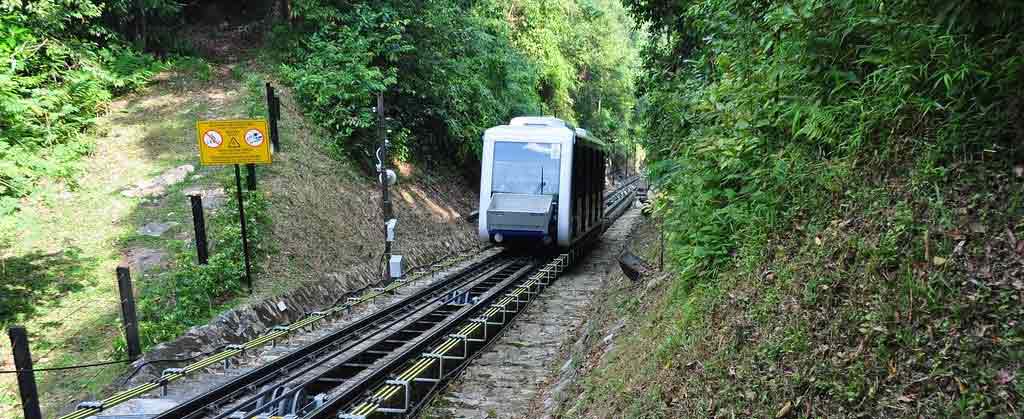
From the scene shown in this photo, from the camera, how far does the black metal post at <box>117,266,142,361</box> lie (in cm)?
730

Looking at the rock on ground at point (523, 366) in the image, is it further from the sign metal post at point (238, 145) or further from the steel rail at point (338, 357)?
the sign metal post at point (238, 145)

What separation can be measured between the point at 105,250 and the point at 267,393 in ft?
19.6

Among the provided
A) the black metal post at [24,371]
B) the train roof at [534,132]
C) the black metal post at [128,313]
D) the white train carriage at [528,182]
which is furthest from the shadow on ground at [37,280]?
the train roof at [534,132]

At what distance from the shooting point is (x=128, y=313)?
732 cm

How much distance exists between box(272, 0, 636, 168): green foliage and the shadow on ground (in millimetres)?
7327

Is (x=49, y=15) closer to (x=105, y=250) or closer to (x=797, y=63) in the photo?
(x=105, y=250)

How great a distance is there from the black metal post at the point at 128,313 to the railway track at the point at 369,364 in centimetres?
109

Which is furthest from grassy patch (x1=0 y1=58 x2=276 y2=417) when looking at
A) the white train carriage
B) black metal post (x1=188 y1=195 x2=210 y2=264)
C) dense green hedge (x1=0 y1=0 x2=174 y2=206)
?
the white train carriage

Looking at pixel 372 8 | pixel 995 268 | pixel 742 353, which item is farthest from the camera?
pixel 372 8

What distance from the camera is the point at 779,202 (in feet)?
13.7

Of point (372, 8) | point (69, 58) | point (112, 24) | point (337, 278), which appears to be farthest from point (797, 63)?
point (112, 24)

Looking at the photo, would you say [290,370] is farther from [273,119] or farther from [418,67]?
[418,67]

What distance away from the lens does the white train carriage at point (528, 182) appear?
12609 mm

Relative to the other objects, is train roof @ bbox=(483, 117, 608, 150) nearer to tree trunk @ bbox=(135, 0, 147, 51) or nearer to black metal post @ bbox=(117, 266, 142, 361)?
black metal post @ bbox=(117, 266, 142, 361)
